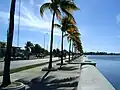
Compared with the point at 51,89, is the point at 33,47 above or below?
above

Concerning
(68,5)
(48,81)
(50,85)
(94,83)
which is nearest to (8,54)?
(50,85)

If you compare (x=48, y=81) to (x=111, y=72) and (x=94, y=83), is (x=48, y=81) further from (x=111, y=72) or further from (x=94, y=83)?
(x=111, y=72)

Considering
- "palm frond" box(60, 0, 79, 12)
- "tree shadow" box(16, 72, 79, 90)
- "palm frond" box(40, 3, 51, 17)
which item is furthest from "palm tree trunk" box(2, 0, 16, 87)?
"palm frond" box(60, 0, 79, 12)

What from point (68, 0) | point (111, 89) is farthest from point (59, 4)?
point (111, 89)

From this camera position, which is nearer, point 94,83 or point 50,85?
point 94,83

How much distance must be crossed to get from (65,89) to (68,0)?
15662 millimetres

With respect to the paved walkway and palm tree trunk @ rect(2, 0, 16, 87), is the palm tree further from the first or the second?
palm tree trunk @ rect(2, 0, 16, 87)

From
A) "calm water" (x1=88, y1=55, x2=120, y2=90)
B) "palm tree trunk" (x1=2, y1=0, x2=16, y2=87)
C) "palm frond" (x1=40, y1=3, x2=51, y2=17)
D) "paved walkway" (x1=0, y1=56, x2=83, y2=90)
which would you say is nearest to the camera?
"palm tree trunk" (x1=2, y1=0, x2=16, y2=87)

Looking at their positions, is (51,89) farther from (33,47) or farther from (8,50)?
(33,47)

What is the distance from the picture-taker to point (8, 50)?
13.2 m

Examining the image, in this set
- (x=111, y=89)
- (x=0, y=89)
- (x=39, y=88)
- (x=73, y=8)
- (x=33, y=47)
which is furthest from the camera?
(x=33, y=47)

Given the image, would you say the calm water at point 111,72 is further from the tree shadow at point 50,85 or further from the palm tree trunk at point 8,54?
the palm tree trunk at point 8,54

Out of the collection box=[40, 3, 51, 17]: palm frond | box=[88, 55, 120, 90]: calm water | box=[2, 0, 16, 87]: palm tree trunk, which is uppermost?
box=[40, 3, 51, 17]: palm frond

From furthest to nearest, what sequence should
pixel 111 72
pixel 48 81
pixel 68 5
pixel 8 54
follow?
1. pixel 111 72
2. pixel 68 5
3. pixel 48 81
4. pixel 8 54
